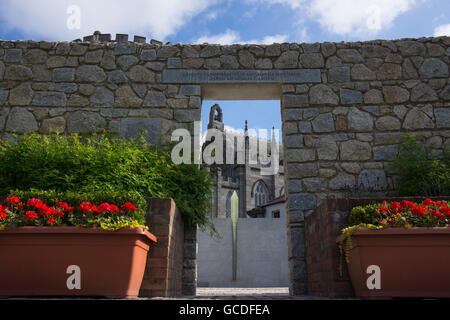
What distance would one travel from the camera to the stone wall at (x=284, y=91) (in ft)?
18.1

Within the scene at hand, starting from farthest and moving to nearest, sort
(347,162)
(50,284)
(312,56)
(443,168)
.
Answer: (312,56), (347,162), (443,168), (50,284)

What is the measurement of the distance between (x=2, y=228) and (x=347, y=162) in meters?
4.31

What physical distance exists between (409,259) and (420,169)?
282 centimetres

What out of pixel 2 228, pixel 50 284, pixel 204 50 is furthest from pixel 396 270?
pixel 204 50

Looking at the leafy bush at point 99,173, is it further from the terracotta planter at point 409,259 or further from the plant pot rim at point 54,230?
the terracotta planter at point 409,259

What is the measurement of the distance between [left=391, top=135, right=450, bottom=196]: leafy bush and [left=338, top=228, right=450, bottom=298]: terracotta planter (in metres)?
2.49

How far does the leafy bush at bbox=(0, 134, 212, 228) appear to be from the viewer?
12.6 ft

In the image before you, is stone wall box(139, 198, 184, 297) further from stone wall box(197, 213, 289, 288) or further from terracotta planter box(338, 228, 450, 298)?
stone wall box(197, 213, 289, 288)

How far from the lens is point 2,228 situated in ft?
8.41

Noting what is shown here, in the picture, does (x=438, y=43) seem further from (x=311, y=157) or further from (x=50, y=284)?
(x=50, y=284)

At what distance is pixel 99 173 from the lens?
12.6ft

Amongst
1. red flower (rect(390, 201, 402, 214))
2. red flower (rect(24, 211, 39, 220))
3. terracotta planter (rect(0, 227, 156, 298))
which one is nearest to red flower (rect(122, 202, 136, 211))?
terracotta planter (rect(0, 227, 156, 298))

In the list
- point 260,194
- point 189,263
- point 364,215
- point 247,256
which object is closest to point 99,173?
point 189,263

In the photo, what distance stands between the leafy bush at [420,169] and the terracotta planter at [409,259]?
8.17 ft
